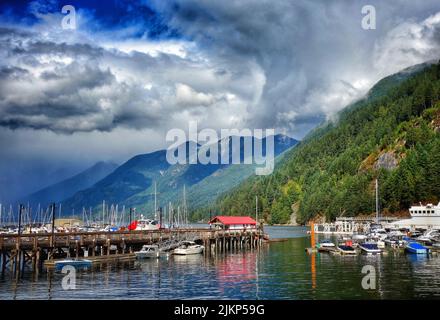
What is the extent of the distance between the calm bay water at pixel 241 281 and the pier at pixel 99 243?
21.5 feet

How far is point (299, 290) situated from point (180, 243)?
179 ft

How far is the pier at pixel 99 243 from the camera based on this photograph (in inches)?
2913

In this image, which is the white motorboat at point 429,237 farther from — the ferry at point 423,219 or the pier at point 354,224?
the pier at point 354,224

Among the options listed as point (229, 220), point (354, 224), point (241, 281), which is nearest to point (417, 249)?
point (241, 281)

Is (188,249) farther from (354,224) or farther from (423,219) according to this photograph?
(354,224)

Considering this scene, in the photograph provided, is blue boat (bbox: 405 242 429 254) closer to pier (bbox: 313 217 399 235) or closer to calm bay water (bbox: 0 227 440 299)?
calm bay water (bbox: 0 227 440 299)

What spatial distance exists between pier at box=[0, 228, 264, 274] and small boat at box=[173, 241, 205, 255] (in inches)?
84.2

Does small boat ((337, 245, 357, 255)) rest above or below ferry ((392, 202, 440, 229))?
below

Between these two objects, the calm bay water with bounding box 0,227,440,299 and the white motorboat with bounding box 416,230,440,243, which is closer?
the calm bay water with bounding box 0,227,440,299

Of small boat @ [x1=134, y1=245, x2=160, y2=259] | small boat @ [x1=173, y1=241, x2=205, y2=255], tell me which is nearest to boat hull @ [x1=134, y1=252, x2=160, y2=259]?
small boat @ [x1=134, y1=245, x2=160, y2=259]

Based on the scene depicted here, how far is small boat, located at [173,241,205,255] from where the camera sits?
9676cm

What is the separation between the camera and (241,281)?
58844 mm

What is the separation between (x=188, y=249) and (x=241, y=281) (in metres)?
40.7
